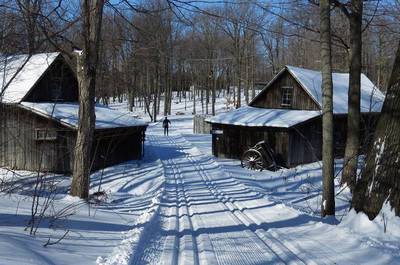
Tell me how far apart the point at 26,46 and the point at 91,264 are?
7.74 m

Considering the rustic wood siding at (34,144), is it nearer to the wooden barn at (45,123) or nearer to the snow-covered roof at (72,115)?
the wooden barn at (45,123)

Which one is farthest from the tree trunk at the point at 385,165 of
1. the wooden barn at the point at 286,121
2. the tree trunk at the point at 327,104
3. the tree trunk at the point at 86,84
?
the wooden barn at the point at 286,121

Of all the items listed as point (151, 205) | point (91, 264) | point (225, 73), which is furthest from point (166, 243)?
point (225, 73)

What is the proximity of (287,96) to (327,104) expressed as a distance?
69.3 ft

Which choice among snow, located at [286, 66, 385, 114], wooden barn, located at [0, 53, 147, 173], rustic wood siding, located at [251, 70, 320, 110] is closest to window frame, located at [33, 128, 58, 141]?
wooden barn, located at [0, 53, 147, 173]

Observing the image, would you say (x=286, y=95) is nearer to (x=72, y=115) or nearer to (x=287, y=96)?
(x=287, y=96)

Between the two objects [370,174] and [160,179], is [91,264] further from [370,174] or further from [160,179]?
[160,179]

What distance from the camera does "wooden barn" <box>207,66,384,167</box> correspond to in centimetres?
2744

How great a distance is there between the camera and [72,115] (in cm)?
2542

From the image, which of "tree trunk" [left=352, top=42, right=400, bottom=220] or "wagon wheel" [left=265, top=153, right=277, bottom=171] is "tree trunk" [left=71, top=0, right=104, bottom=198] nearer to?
"tree trunk" [left=352, top=42, right=400, bottom=220]

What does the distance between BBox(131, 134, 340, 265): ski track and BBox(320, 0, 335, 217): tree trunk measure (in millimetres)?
1164

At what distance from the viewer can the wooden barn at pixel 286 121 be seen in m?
27.4

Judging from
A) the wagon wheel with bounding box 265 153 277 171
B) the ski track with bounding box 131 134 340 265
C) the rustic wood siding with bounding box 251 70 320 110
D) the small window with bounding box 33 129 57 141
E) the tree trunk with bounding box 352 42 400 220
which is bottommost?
the wagon wheel with bounding box 265 153 277 171

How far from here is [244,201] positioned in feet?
46.1
